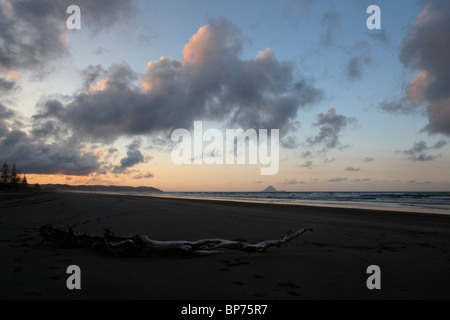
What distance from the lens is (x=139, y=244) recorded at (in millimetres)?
4480

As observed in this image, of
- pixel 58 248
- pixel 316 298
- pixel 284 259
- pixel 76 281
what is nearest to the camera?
pixel 316 298

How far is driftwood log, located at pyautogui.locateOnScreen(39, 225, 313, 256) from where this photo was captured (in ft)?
14.7

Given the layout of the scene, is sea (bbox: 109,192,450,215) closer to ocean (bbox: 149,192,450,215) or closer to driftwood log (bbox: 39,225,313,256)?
ocean (bbox: 149,192,450,215)

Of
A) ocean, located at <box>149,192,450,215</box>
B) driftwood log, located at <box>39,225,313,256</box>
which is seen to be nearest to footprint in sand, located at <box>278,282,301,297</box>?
driftwood log, located at <box>39,225,313,256</box>

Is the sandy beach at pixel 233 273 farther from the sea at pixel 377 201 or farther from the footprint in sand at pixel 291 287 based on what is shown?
the sea at pixel 377 201

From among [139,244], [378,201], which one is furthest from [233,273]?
[378,201]

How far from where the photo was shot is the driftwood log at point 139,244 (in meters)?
4.49

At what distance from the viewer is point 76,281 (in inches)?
126

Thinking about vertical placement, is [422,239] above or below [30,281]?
below

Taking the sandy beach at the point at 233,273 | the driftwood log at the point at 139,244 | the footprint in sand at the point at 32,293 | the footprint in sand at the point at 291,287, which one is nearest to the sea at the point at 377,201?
the sandy beach at the point at 233,273

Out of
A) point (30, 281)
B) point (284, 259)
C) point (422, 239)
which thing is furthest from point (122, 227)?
point (422, 239)
